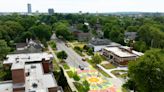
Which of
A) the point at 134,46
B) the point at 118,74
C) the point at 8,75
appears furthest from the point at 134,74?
the point at 134,46

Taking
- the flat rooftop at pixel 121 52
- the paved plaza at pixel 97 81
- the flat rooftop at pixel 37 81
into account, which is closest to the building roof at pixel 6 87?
the flat rooftop at pixel 37 81

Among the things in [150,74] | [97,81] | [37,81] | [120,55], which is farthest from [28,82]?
[120,55]

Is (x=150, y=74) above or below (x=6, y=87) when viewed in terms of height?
above

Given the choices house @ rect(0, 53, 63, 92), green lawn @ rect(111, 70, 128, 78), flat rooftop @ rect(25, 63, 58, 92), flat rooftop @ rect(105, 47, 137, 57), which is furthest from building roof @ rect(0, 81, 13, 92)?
flat rooftop @ rect(105, 47, 137, 57)

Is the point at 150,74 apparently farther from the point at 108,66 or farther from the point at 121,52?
the point at 121,52

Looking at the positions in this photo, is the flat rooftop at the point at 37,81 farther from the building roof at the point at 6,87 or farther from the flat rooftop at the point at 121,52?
the flat rooftop at the point at 121,52

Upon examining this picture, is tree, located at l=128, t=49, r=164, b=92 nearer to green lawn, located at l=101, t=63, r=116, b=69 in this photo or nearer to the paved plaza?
the paved plaza
